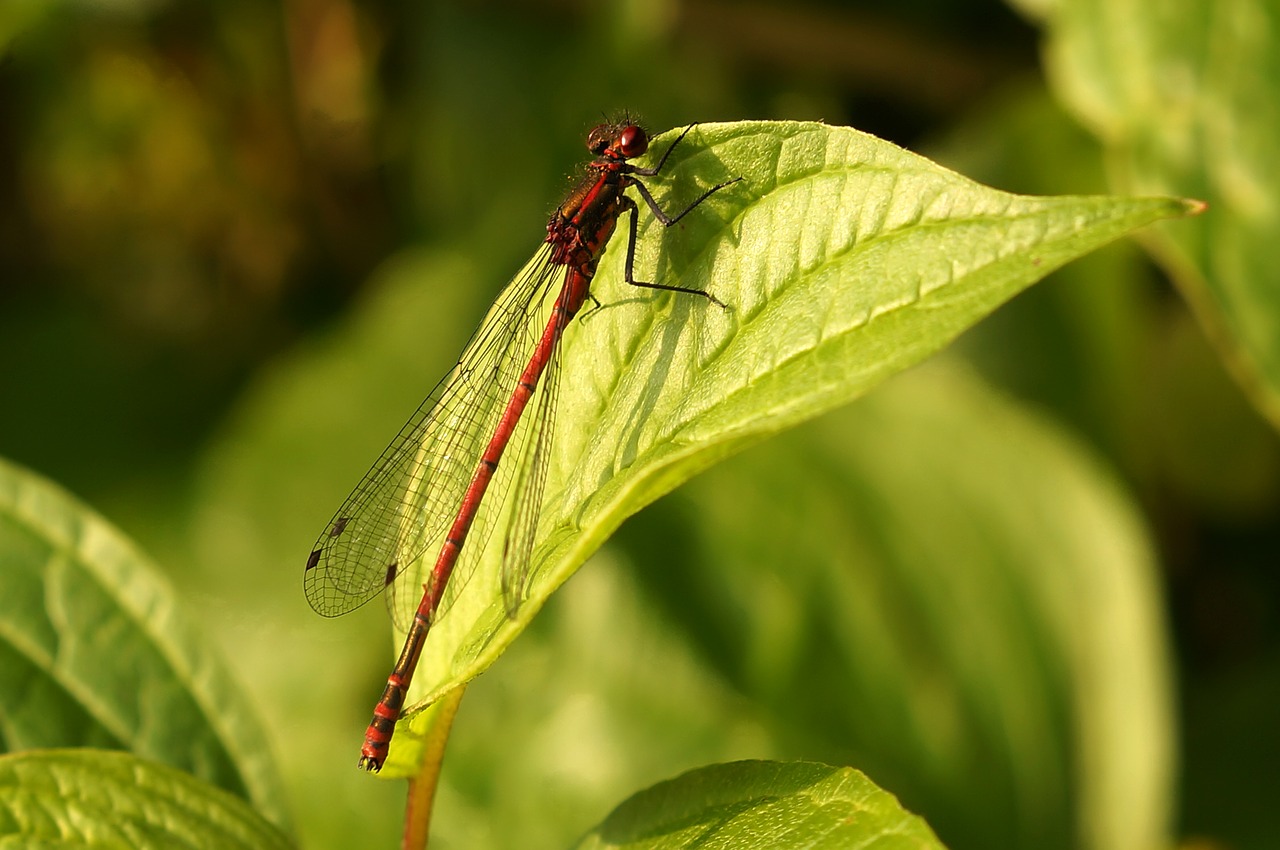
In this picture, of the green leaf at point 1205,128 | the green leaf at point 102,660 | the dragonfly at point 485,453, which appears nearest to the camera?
the dragonfly at point 485,453

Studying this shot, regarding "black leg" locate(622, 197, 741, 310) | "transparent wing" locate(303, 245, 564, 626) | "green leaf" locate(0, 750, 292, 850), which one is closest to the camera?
"green leaf" locate(0, 750, 292, 850)

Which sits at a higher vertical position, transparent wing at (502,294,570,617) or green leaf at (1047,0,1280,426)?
green leaf at (1047,0,1280,426)

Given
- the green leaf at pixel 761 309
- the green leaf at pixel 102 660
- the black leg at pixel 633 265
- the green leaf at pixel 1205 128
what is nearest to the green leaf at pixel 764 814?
the green leaf at pixel 761 309

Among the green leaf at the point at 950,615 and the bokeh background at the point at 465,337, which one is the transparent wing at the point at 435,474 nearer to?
the bokeh background at the point at 465,337

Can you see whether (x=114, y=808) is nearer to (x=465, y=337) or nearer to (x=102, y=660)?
(x=102, y=660)

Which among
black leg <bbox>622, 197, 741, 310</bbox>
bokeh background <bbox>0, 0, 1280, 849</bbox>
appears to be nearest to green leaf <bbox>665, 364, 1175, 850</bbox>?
bokeh background <bbox>0, 0, 1280, 849</bbox>

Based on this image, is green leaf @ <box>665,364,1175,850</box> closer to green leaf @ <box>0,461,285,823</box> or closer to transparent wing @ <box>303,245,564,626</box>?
transparent wing @ <box>303,245,564,626</box>
